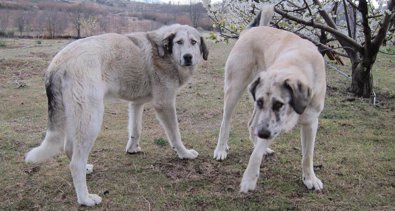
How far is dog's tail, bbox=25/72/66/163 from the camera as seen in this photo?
3.33 meters

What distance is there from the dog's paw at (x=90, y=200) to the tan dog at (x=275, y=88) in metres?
1.28

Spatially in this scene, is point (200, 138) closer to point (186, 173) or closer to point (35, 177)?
point (186, 173)

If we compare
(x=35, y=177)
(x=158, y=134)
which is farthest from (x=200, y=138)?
(x=35, y=177)

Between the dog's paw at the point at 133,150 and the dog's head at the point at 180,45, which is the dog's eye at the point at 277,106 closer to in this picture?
the dog's head at the point at 180,45

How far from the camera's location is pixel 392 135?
534 centimetres

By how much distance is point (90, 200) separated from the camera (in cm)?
346

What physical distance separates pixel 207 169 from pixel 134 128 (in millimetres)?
1054

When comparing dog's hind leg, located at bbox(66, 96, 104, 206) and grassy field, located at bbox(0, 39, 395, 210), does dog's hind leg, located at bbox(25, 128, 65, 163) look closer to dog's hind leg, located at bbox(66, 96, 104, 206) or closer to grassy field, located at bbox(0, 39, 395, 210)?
dog's hind leg, located at bbox(66, 96, 104, 206)

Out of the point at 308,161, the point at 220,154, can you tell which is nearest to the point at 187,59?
the point at 220,154

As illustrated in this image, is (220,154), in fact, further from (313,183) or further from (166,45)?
(166,45)

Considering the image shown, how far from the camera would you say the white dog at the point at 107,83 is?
3.34 meters

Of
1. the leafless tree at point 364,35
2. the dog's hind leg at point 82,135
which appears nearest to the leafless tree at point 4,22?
the leafless tree at point 364,35

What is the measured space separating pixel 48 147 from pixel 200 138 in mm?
2311

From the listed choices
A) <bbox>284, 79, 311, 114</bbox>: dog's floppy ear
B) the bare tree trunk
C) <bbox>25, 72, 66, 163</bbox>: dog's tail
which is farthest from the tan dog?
the bare tree trunk
